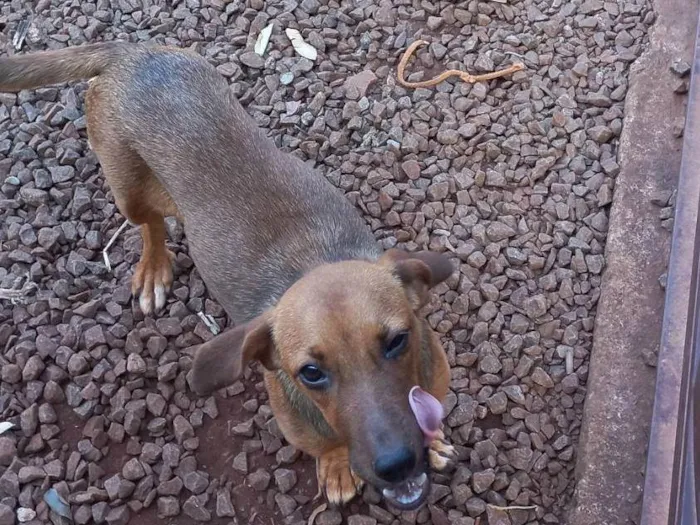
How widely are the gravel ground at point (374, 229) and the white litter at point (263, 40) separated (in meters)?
0.05

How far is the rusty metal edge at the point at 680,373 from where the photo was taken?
3414 mm

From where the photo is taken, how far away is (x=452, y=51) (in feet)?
19.1

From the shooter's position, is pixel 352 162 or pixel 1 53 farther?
pixel 1 53

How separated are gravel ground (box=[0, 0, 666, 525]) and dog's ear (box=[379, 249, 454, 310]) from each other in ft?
3.51

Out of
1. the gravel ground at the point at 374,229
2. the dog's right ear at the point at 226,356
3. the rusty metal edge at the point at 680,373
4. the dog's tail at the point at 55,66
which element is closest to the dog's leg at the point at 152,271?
the gravel ground at the point at 374,229

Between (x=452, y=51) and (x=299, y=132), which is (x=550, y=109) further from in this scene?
(x=299, y=132)

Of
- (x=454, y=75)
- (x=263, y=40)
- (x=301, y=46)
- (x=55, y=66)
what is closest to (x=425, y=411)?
(x=55, y=66)

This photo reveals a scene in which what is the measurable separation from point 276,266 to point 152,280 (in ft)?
3.84

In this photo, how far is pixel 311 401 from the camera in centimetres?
385

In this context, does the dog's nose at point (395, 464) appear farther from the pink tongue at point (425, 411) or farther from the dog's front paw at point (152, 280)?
the dog's front paw at point (152, 280)

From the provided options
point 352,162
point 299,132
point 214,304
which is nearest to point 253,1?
point 299,132

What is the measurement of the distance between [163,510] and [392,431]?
1.83 meters

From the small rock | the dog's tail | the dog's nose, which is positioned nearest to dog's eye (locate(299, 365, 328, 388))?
the dog's nose

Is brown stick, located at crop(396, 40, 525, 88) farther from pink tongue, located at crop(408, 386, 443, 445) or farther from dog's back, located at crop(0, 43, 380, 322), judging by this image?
pink tongue, located at crop(408, 386, 443, 445)
